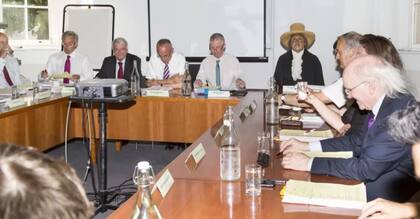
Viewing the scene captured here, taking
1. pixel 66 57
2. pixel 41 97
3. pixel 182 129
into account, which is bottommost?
pixel 182 129

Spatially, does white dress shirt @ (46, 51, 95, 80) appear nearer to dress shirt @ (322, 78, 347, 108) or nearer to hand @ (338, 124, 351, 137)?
dress shirt @ (322, 78, 347, 108)

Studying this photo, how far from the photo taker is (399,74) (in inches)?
79.5

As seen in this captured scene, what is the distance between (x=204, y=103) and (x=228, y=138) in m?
2.08

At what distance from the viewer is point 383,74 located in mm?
1967

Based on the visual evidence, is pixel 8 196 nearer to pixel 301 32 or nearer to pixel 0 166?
pixel 0 166

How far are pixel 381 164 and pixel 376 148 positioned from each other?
0.06 metres

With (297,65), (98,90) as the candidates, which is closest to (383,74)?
(98,90)

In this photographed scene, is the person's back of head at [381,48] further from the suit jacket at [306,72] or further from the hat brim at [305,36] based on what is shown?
the hat brim at [305,36]

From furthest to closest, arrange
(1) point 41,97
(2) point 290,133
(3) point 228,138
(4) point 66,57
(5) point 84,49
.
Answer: (5) point 84,49 → (4) point 66,57 → (1) point 41,97 → (2) point 290,133 → (3) point 228,138

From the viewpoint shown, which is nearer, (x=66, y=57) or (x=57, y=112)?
(x=57, y=112)

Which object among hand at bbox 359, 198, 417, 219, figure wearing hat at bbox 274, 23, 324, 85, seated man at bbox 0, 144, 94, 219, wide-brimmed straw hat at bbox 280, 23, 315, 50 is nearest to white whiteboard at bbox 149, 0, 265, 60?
wide-brimmed straw hat at bbox 280, 23, 315, 50

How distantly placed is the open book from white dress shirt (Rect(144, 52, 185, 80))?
3.82m

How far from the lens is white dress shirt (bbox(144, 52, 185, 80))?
5.55m

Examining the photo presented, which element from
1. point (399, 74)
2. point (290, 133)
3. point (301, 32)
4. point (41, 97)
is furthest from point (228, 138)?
point (301, 32)
